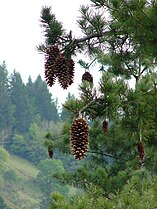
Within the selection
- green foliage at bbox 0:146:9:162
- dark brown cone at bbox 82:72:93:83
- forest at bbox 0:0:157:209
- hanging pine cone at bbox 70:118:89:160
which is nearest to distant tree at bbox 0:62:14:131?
green foliage at bbox 0:146:9:162

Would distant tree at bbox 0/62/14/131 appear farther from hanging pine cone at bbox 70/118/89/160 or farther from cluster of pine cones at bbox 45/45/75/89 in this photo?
hanging pine cone at bbox 70/118/89/160

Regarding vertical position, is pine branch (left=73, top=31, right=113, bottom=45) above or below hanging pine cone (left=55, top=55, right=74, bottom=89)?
above

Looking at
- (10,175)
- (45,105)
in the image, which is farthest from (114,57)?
(45,105)

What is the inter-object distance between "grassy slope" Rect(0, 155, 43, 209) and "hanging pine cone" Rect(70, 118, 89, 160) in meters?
80.6

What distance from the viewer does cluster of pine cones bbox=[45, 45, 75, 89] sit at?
197 inches

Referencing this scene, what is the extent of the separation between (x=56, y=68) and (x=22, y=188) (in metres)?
91.3

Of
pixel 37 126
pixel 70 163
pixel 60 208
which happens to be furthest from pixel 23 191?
pixel 60 208

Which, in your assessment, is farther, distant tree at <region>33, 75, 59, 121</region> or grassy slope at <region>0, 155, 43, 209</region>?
distant tree at <region>33, 75, 59, 121</region>

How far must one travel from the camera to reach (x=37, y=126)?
109875mm

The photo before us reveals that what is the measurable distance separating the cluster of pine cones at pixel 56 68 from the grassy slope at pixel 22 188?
8003 centimetres

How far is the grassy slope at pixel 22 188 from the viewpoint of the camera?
293ft

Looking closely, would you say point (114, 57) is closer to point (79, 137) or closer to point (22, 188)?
point (79, 137)

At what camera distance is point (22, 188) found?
310 ft

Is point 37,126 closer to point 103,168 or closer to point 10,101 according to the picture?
point 10,101
